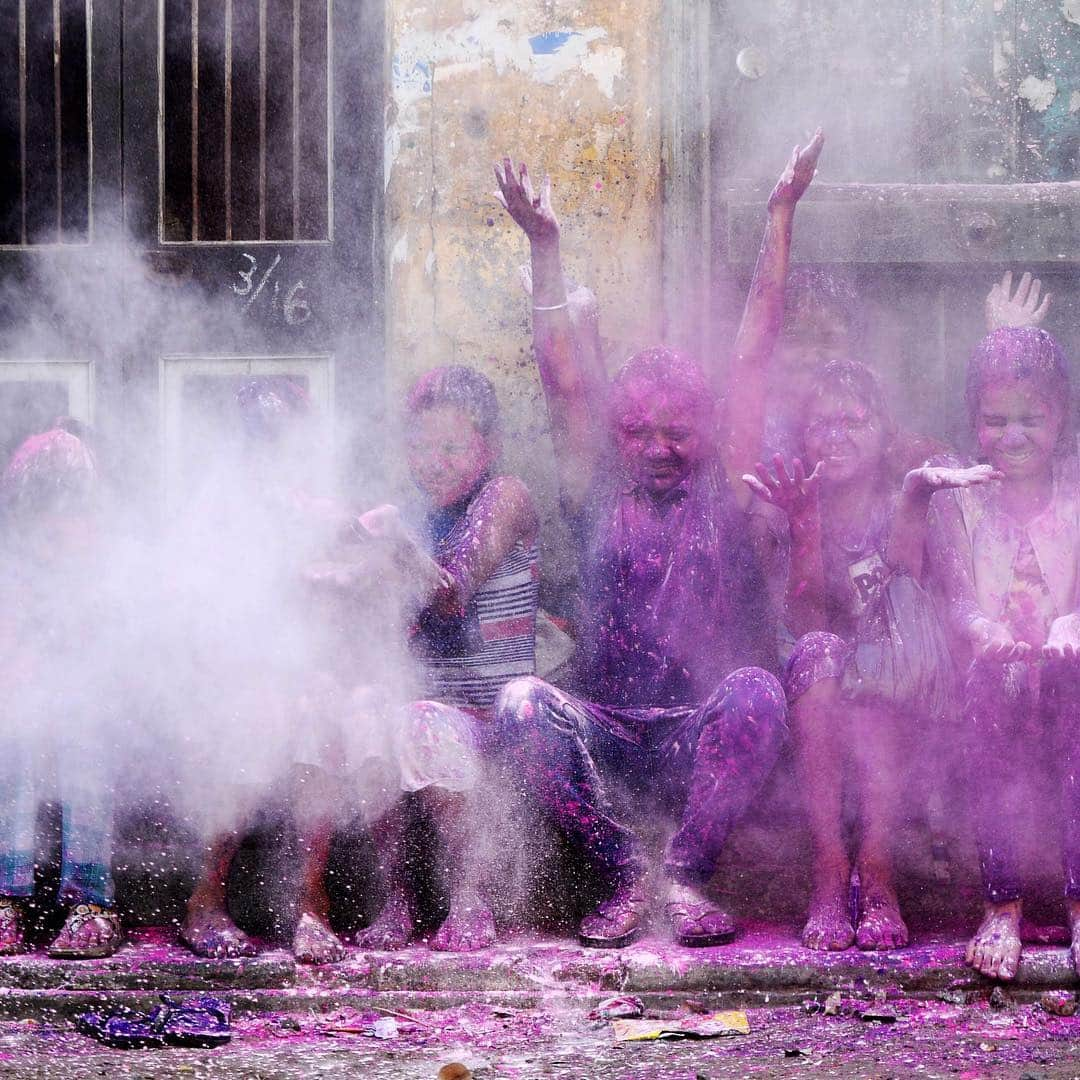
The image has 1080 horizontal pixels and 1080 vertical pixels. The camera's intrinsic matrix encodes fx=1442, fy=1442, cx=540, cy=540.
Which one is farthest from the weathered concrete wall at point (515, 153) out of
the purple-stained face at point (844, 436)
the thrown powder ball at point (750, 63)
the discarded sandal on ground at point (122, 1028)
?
the discarded sandal on ground at point (122, 1028)

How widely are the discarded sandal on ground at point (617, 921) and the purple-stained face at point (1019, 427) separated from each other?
62.6 inches

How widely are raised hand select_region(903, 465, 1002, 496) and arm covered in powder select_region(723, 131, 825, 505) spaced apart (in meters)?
0.56

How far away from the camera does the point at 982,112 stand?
492 cm

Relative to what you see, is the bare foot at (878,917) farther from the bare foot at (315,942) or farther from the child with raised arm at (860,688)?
the bare foot at (315,942)

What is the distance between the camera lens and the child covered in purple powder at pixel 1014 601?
3.67 meters

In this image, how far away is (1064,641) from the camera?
367cm

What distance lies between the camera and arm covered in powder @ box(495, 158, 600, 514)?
424 cm

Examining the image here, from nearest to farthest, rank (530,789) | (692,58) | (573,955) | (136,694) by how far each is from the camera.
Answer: (573,955)
(530,789)
(136,694)
(692,58)

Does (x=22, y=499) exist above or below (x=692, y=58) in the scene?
below

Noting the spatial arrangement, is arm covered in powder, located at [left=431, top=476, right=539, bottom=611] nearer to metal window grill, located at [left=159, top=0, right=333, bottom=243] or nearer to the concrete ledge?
the concrete ledge

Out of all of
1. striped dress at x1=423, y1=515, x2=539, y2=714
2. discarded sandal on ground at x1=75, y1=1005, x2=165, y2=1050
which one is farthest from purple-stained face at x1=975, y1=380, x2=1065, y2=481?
discarded sandal on ground at x1=75, y1=1005, x2=165, y2=1050

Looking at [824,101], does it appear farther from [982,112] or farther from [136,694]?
[136,694]

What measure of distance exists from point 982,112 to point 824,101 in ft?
1.77

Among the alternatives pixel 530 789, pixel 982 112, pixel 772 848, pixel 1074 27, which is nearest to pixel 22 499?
pixel 530 789
